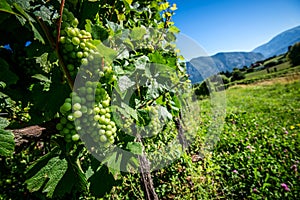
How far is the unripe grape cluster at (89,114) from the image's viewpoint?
0.84m

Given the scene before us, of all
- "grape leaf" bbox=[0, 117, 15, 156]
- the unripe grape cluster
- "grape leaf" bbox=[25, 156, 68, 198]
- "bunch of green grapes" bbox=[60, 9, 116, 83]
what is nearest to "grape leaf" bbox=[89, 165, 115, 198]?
"grape leaf" bbox=[25, 156, 68, 198]

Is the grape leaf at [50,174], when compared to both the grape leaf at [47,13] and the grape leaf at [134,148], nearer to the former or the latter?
the grape leaf at [134,148]

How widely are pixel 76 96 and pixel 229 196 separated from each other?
340cm

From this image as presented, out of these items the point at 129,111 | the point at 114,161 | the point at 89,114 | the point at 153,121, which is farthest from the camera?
the point at 153,121

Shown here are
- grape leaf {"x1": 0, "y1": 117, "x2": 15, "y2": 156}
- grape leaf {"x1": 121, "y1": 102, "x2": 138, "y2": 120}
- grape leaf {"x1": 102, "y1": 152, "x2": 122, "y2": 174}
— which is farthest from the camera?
grape leaf {"x1": 102, "y1": 152, "x2": 122, "y2": 174}

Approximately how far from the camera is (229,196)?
3.46 meters

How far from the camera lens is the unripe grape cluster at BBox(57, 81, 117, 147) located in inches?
33.1

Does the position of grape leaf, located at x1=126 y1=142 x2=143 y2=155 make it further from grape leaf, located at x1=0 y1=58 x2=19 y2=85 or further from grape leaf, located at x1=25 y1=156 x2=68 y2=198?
grape leaf, located at x1=0 y1=58 x2=19 y2=85

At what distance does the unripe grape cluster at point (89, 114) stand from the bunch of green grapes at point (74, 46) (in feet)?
0.28

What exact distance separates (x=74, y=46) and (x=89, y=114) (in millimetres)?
277

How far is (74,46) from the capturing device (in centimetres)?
78

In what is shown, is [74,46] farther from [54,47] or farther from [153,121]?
[153,121]

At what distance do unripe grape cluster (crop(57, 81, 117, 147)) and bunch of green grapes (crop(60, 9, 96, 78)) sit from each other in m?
0.08

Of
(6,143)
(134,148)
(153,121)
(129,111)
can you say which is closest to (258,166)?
(153,121)
